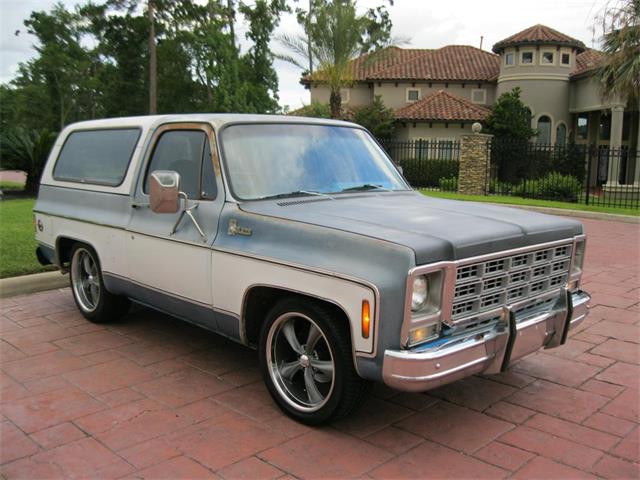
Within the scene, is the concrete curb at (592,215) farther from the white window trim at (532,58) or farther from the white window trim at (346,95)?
the white window trim at (346,95)

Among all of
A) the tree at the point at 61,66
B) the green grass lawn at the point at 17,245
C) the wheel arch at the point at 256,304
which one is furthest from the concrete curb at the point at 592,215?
the tree at the point at 61,66

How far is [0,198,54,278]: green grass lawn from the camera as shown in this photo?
7074 mm

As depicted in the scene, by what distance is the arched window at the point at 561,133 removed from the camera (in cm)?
3456

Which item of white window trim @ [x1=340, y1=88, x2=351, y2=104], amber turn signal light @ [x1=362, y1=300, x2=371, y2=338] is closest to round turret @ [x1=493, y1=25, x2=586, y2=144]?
white window trim @ [x1=340, y1=88, x2=351, y2=104]

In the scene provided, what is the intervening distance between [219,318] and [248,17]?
43.8 m

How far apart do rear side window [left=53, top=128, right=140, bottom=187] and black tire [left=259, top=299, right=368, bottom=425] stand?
2.27 meters

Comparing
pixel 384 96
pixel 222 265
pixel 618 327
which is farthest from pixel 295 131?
pixel 384 96

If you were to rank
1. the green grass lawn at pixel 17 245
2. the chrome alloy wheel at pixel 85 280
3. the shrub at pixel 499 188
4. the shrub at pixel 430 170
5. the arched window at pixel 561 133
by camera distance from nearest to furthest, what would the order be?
1. the chrome alloy wheel at pixel 85 280
2. the green grass lawn at pixel 17 245
3. the shrub at pixel 499 188
4. the shrub at pixel 430 170
5. the arched window at pixel 561 133

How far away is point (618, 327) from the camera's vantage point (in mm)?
5730

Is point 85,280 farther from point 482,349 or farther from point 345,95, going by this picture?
point 345,95

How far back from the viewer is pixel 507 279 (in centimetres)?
364

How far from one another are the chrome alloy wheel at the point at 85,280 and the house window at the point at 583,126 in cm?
3384

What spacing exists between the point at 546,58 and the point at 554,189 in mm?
17008

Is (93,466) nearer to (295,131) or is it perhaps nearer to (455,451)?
(455,451)
